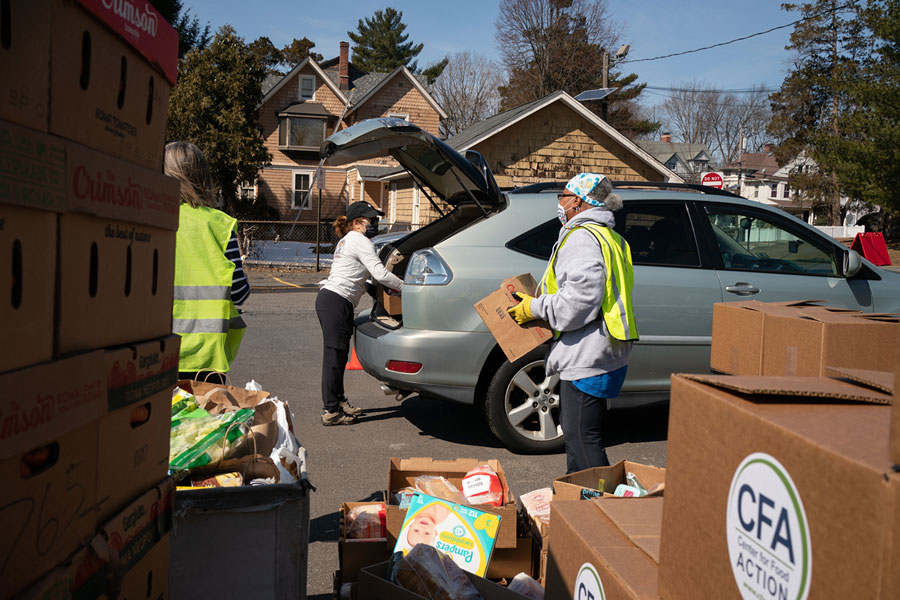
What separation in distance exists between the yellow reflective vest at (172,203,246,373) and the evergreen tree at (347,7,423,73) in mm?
60797

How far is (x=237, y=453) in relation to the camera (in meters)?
2.68

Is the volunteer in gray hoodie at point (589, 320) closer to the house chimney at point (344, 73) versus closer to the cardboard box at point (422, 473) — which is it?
the cardboard box at point (422, 473)

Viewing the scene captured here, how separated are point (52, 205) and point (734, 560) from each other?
57.4 inches

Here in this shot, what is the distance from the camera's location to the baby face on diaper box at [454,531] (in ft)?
9.64

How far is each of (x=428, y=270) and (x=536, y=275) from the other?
2.56 feet

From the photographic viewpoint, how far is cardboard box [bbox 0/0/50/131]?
1276mm

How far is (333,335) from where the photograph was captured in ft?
19.6

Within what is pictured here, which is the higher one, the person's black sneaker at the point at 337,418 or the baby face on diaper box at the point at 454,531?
the baby face on diaper box at the point at 454,531

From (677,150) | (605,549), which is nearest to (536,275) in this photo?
(605,549)

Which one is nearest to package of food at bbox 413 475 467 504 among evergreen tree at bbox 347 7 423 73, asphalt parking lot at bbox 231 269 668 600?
asphalt parking lot at bbox 231 269 668 600

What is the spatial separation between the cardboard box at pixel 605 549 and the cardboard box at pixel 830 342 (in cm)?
71

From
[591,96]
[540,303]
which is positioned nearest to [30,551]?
[540,303]

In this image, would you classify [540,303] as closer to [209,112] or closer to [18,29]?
[18,29]

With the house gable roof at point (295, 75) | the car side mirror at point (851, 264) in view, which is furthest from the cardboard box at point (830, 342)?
the house gable roof at point (295, 75)
